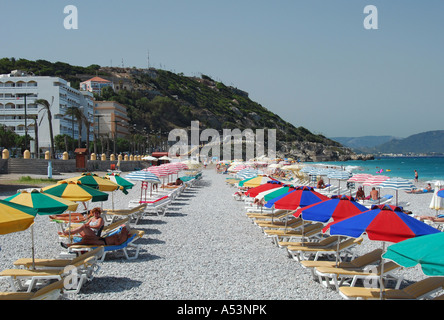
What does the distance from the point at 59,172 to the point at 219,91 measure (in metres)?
159

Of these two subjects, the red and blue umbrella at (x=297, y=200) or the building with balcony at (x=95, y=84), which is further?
the building with balcony at (x=95, y=84)

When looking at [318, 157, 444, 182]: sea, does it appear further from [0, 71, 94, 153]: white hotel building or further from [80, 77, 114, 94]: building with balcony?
[80, 77, 114, 94]: building with balcony

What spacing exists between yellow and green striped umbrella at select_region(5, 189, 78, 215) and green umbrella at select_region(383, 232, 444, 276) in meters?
4.94

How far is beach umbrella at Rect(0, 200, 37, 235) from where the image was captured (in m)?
4.99

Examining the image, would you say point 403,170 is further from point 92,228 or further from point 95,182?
point 92,228

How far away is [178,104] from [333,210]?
126 metres

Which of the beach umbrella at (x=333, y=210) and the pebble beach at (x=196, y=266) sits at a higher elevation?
the beach umbrella at (x=333, y=210)

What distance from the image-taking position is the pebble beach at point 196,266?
662 cm

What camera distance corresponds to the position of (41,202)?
683 centimetres

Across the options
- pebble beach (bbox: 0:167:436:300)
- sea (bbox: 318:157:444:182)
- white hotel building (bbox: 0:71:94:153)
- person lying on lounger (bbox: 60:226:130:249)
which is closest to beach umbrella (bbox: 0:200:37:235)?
pebble beach (bbox: 0:167:436:300)

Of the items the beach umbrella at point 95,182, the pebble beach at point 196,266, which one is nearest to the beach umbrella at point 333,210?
the pebble beach at point 196,266

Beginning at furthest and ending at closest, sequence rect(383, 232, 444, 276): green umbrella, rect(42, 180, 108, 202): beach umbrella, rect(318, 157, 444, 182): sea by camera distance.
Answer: rect(318, 157, 444, 182): sea, rect(42, 180, 108, 202): beach umbrella, rect(383, 232, 444, 276): green umbrella

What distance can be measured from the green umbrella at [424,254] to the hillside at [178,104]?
334 feet

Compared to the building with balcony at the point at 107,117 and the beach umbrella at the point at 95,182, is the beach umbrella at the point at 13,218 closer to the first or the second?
the beach umbrella at the point at 95,182
